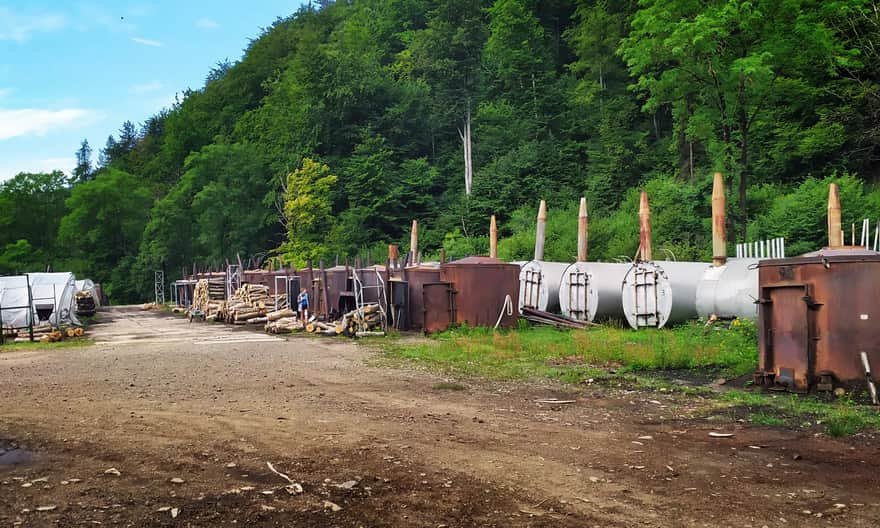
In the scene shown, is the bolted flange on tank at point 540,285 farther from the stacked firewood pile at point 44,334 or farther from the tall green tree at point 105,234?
the tall green tree at point 105,234

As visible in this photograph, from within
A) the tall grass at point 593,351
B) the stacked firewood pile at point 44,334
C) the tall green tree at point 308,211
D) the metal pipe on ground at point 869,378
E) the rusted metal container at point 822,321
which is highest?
the tall green tree at point 308,211

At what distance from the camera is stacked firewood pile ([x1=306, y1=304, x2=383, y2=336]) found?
65.0ft

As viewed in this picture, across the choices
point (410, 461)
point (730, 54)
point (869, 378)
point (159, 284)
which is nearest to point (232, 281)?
point (730, 54)

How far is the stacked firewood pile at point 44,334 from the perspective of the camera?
20984 millimetres

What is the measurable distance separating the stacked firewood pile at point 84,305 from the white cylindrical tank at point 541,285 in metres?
24.9

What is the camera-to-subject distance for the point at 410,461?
6074mm

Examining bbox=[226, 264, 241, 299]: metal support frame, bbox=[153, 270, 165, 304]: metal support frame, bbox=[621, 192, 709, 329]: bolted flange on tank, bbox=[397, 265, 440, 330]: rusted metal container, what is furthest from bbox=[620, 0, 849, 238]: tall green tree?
bbox=[153, 270, 165, 304]: metal support frame

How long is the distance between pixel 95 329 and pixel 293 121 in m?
33.8

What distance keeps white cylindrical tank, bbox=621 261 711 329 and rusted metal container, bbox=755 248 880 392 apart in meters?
8.60

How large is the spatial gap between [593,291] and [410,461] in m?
14.4

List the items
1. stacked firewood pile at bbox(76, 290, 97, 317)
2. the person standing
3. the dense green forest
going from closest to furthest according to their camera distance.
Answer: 1. the dense green forest
2. the person standing
3. stacked firewood pile at bbox(76, 290, 97, 317)

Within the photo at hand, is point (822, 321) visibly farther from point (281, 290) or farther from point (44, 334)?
point (281, 290)

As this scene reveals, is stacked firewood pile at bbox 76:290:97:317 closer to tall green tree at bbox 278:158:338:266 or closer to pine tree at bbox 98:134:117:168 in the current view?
tall green tree at bbox 278:158:338:266

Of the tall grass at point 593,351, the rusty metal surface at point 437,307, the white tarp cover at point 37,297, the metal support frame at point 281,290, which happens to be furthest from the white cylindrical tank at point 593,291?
the white tarp cover at point 37,297
